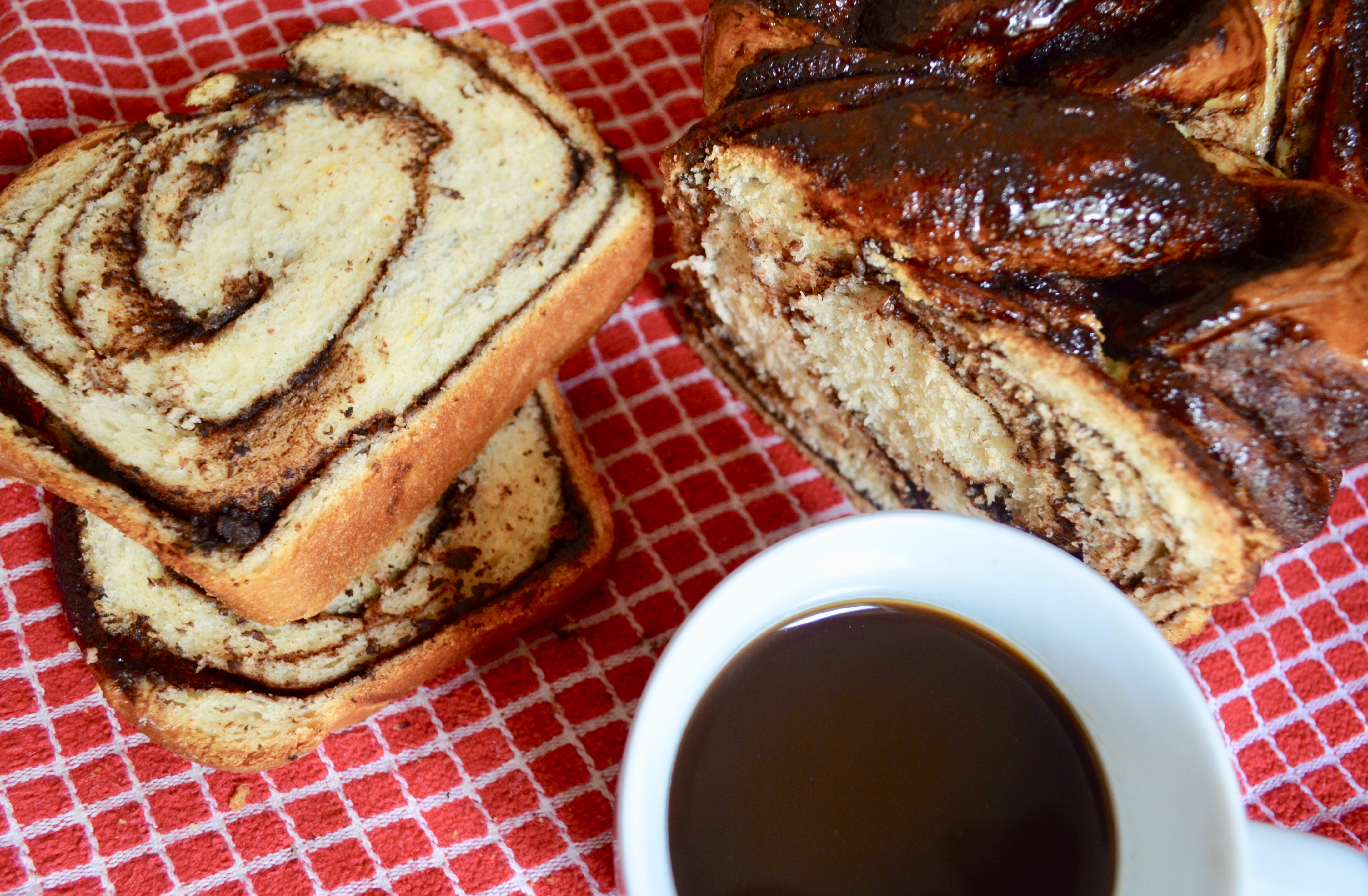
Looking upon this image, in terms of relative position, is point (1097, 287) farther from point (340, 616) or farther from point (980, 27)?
point (340, 616)

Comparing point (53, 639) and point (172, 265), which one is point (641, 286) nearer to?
point (172, 265)

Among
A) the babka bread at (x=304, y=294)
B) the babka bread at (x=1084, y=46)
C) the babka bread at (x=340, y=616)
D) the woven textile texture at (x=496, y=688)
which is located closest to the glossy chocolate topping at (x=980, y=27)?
the babka bread at (x=1084, y=46)

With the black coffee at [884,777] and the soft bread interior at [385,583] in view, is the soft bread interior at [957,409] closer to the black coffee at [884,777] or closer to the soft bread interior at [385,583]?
the black coffee at [884,777]

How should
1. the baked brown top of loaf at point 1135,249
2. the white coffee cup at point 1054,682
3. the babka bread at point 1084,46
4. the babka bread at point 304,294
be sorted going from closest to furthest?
the white coffee cup at point 1054,682 < the baked brown top of loaf at point 1135,249 < the babka bread at point 1084,46 < the babka bread at point 304,294

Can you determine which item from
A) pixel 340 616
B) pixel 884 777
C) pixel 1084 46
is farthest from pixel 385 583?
pixel 1084 46

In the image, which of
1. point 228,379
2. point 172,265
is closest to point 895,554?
point 228,379

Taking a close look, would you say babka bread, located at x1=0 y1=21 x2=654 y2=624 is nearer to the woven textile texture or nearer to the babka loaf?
the woven textile texture
